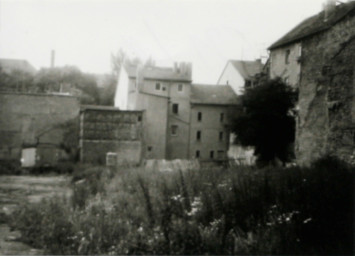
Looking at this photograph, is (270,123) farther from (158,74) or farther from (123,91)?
(123,91)

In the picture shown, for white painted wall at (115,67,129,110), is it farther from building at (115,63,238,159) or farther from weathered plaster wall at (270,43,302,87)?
weathered plaster wall at (270,43,302,87)

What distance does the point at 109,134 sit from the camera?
37.0 meters

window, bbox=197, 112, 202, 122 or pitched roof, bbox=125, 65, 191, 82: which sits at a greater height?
pitched roof, bbox=125, 65, 191, 82

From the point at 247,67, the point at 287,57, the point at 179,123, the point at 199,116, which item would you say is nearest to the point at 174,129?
the point at 179,123

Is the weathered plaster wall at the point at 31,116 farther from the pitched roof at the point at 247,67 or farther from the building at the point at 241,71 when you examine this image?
the pitched roof at the point at 247,67

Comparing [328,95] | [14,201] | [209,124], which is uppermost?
[328,95]

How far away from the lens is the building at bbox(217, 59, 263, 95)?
155 feet

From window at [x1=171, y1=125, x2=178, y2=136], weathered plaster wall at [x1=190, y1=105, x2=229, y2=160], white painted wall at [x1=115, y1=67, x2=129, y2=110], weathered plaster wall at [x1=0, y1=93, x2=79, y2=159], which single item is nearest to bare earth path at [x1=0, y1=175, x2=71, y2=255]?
weathered plaster wall at [x1=0, y1=93, x2=79, y2=159]

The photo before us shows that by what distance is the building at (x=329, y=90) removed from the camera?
13.3 m

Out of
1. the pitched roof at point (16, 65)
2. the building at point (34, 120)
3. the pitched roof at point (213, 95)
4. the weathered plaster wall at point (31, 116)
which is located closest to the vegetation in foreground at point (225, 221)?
the building at point (34, 120)

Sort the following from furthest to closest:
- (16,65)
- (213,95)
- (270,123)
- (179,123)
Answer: (16,65)
(213,95)
(179,123)
(270,123)

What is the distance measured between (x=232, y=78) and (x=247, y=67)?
3374 mm

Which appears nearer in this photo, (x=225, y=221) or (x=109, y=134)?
(x=225, y=221)

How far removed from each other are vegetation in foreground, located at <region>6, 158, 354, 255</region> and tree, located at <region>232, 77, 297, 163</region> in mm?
21990
